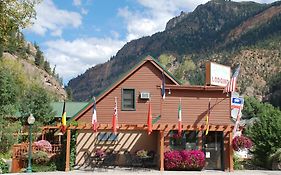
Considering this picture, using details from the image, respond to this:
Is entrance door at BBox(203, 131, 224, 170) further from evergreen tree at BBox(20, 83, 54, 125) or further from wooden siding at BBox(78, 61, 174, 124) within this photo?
evergreen tree at BBox(20, 83, 54, 125)

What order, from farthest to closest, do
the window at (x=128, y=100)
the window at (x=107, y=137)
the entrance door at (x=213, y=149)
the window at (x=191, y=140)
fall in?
the window at (x=128, y=100), the window at (x=107, y=137), the window at (x=191, y=140), the entrance door at (x=213, y=149)

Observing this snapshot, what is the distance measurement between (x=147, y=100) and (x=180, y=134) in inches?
135

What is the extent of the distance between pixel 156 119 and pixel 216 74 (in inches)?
182

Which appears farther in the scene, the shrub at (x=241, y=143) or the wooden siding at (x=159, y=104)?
the wooden siding at (x=159, y=104)

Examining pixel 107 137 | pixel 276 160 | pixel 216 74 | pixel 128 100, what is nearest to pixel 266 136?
pixel 276 160

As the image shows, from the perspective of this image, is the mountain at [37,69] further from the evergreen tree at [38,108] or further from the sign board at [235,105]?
the sign board at [235,105]

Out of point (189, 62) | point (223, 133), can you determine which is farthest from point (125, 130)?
point (189, 62)

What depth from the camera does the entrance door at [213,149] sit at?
23328 millimetres

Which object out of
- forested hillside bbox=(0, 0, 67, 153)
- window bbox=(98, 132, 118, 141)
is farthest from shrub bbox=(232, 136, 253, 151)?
forested hillside bbox=(0, 0, 67, 153)

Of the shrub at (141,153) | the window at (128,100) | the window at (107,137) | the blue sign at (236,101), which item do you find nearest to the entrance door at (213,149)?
the blue sign at (236,101)

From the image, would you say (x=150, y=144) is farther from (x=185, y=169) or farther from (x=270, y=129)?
(x=270, y=129)

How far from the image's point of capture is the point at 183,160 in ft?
73.6

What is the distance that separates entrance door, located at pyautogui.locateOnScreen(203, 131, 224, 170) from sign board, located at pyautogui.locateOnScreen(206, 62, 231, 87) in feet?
10.2

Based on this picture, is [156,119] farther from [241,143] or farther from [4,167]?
[4,167]
